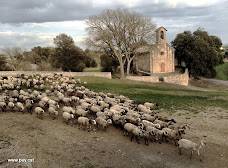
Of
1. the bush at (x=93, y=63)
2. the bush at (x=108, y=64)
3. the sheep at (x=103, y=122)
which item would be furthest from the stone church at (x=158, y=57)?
the sheep at (x=103, y=122)

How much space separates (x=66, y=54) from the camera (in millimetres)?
46438

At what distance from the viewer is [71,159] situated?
9484 mm

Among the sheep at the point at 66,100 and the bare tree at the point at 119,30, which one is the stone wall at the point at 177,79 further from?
the sheep at the point at 66,100

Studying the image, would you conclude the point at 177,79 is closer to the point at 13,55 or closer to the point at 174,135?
the point at 174,135

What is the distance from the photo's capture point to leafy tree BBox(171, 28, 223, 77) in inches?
2010

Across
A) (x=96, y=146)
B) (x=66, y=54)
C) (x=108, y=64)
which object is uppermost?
(x=66, y=54)

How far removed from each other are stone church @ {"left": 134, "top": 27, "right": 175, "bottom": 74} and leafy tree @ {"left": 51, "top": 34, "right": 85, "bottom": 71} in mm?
15738

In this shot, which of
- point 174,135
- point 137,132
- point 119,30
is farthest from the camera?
point 119,30

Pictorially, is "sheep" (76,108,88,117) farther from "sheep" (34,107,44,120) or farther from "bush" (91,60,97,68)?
"bush" (91,60,97,68)

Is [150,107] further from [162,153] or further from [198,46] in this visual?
[198,46]

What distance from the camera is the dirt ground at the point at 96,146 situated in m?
9.42

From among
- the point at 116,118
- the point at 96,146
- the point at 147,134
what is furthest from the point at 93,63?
Result: the point at 96,146

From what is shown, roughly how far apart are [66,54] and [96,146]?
125 feet

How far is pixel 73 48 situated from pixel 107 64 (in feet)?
40.7
